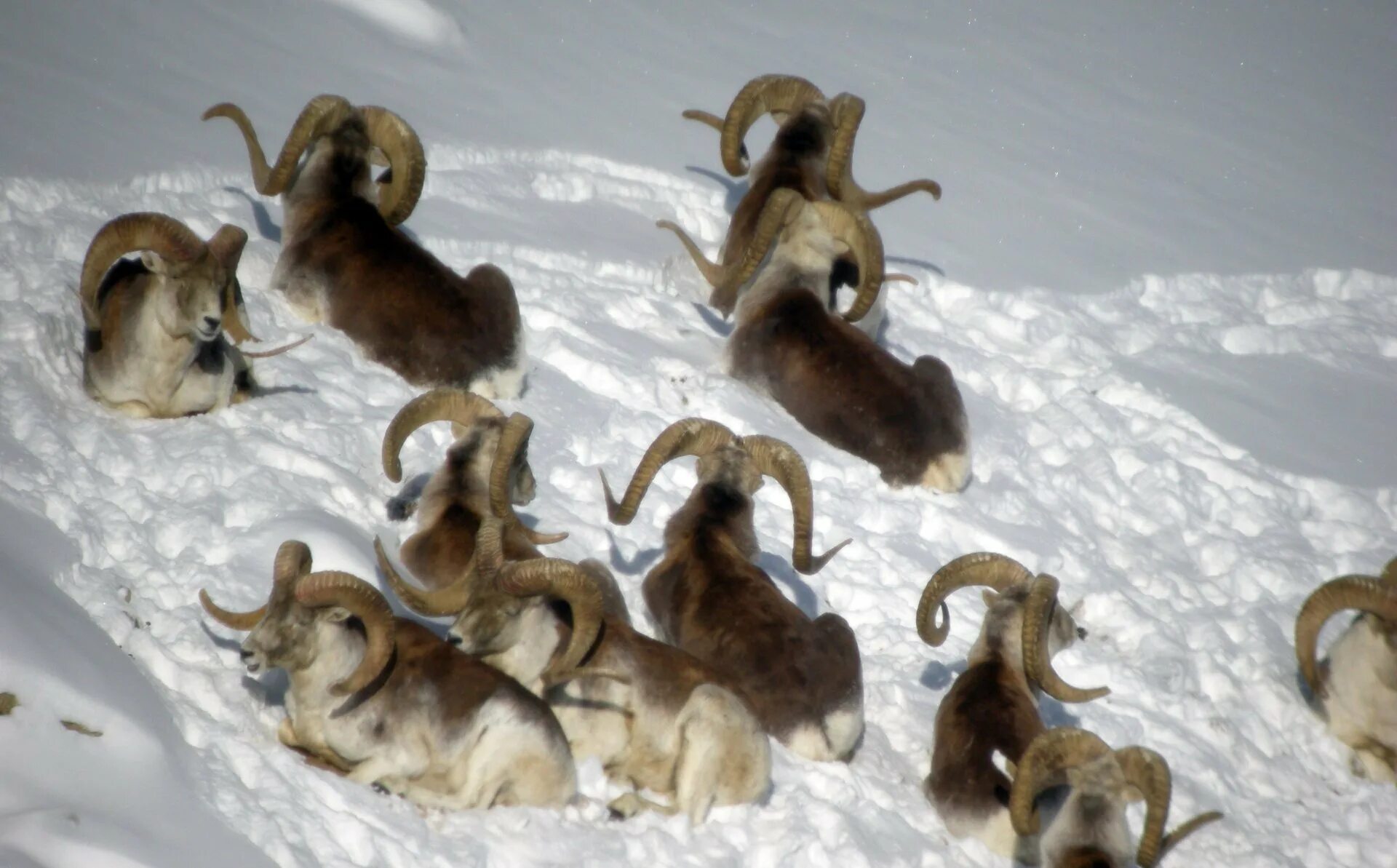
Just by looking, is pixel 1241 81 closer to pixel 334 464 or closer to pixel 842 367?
pixel 842 367

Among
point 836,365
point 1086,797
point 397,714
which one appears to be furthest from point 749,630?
point 836,365

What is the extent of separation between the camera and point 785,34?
22531mm

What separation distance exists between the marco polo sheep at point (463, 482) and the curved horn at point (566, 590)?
1044 mm

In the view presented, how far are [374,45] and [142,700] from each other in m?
12.5

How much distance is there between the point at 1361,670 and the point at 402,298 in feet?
27.7

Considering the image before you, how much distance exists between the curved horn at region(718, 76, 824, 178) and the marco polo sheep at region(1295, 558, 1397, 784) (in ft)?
25.8

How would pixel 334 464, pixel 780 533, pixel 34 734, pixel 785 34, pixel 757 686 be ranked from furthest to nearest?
pixel 785 34 → pixel 780 533 → pixel 334 464 → pixel 757 686 → pixel 34 734

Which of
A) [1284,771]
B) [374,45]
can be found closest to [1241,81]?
[374,45]

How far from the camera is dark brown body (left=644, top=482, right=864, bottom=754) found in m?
8.68

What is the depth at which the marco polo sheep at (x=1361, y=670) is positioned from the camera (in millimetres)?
10812

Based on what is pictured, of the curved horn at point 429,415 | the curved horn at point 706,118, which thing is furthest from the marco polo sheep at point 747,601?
the curved horn at point 706,118

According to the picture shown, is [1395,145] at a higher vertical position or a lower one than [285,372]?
higher

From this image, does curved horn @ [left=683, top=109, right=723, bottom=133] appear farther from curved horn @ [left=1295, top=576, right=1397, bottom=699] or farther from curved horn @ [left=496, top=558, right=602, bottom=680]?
curved horn @ [left=496, top=558, right=602, bottom=680]

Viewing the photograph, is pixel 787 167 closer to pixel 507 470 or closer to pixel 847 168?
pixel 847 168
